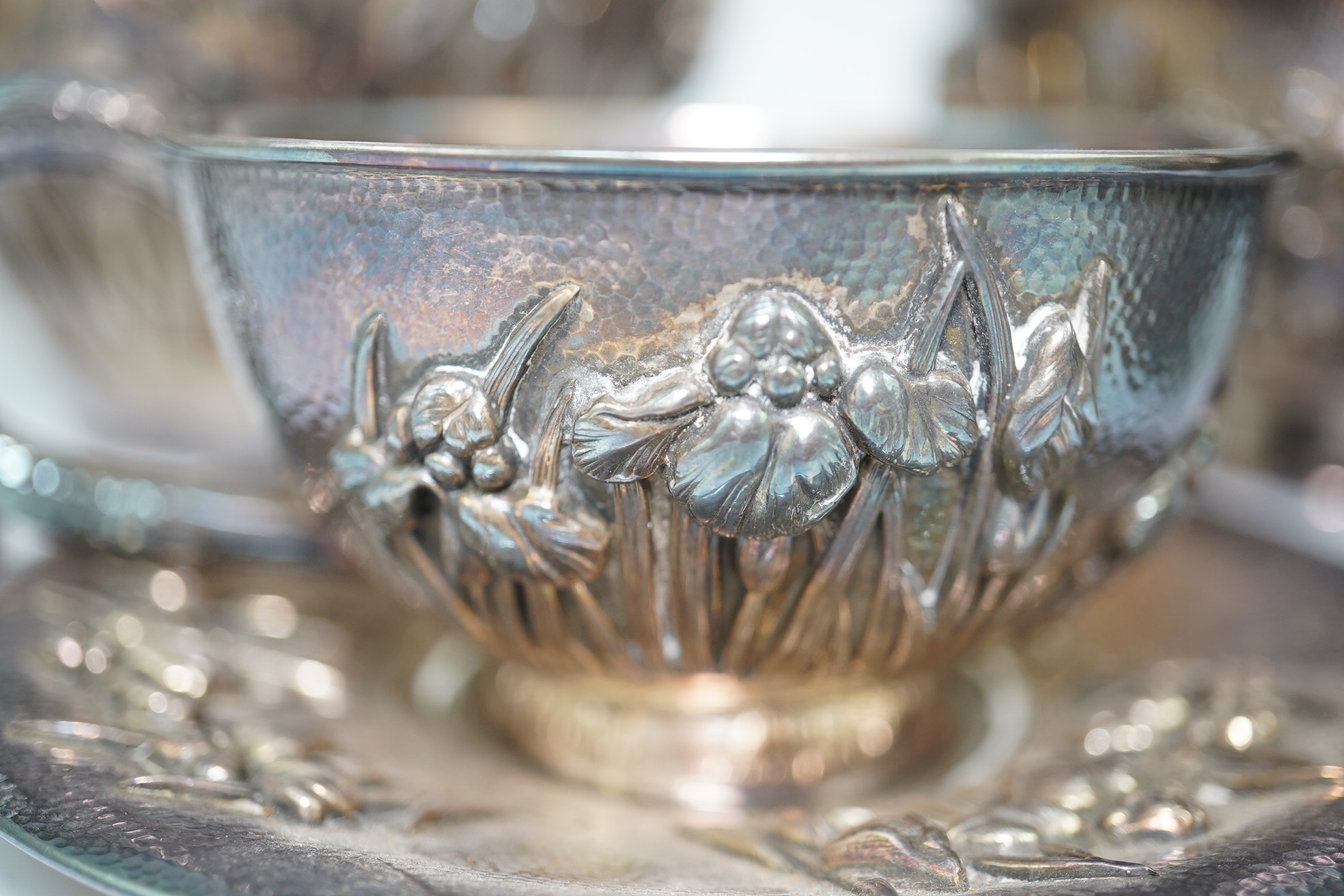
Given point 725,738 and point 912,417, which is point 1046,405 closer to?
point 912,417

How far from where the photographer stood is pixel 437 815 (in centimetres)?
34

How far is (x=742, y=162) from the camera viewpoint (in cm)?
27

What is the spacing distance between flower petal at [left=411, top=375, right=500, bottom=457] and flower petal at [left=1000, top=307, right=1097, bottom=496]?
135 millimetres

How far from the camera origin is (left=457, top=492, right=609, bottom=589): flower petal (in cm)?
31

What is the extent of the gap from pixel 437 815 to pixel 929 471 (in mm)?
177

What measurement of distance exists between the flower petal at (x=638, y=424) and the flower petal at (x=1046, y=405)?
0.08 m

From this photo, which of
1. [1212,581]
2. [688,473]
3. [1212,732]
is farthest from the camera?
[1212,581]

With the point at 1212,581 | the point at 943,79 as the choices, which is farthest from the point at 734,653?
the point at 943,79

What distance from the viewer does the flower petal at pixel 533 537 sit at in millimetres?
305

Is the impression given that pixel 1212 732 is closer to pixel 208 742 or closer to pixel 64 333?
pixel 208 742

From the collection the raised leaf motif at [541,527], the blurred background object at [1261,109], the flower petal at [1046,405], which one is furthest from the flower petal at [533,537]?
the blurred background object at [1261,109]

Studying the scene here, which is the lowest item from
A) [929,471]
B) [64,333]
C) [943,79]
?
[929,471]

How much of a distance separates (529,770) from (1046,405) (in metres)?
0.22

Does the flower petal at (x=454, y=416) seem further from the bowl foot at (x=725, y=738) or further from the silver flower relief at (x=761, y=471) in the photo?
the bowl foot at (x=725, y=738)
